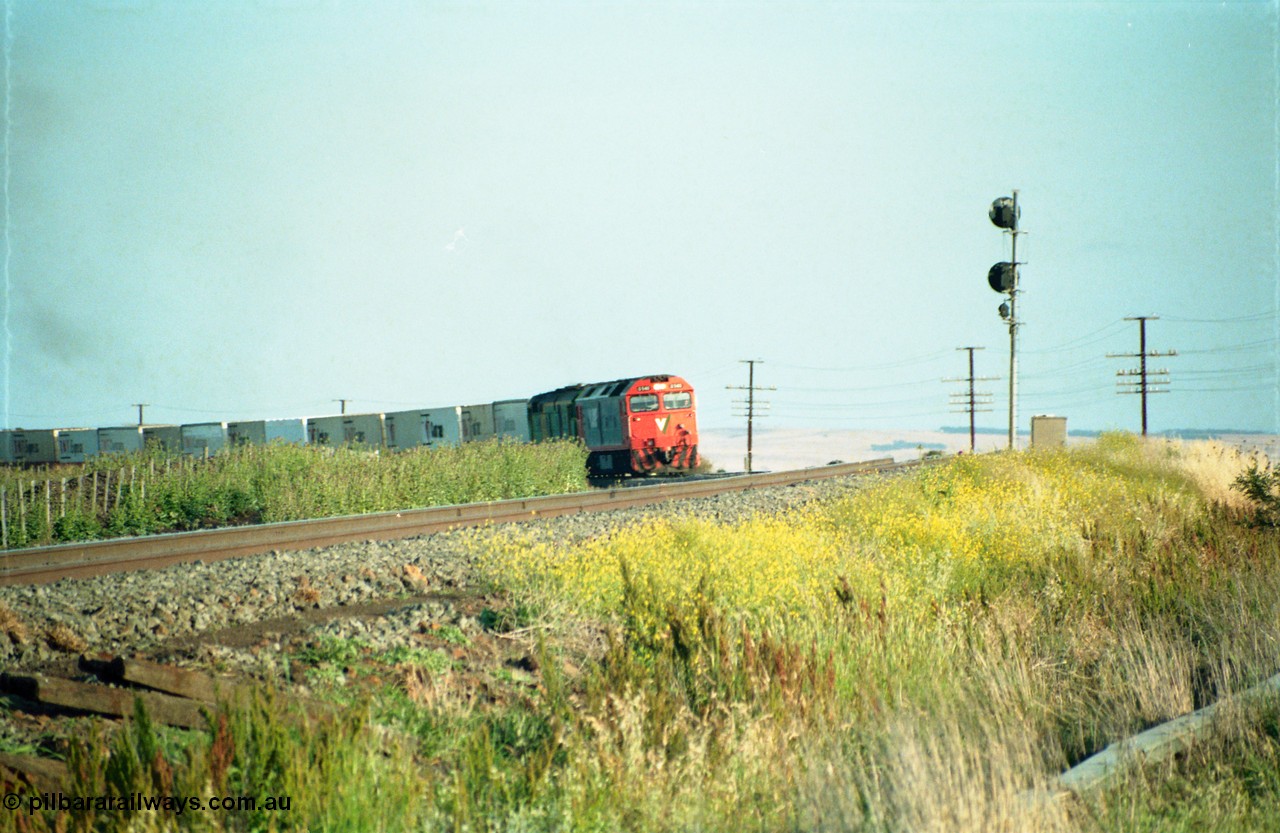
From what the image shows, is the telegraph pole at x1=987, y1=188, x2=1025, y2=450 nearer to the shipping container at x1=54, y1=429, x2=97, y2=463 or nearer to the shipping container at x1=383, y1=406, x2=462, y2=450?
the shipping container at x1=383, y1=406, x2=462, y2=450

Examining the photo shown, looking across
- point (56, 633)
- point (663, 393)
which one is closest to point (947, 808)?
point (56, 633)

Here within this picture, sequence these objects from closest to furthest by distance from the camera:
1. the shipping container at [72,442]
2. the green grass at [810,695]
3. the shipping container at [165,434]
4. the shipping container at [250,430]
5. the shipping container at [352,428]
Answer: the green grass at [810,695]
the shipping container at [352,428]
the shipping container at [250,430]
the shipping container at [165,434]
the shipping container at [72,442]

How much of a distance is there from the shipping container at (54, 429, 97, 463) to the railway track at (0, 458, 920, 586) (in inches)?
1231

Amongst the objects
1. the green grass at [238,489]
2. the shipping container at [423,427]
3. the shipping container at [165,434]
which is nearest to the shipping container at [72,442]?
the shipping container at [165,434]

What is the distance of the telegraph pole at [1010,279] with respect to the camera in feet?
81.6

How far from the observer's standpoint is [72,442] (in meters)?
39.9

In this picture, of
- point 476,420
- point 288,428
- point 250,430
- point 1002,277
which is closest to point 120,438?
point 250,430

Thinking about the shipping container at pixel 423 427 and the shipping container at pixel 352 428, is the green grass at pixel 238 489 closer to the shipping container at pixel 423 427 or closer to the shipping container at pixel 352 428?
the shipping container at pixel 423 427

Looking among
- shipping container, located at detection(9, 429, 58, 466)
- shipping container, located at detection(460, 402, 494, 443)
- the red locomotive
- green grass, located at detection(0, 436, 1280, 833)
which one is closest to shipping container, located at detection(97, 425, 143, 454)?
shipping container, located at detection(9, 429, 58, 466)

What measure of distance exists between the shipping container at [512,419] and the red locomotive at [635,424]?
2.67 m

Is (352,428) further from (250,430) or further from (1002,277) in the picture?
(1002,277)

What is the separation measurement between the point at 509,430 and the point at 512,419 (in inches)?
15.5

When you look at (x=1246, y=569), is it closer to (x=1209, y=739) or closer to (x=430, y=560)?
(x=1209, y=739)

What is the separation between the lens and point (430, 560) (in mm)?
9508
